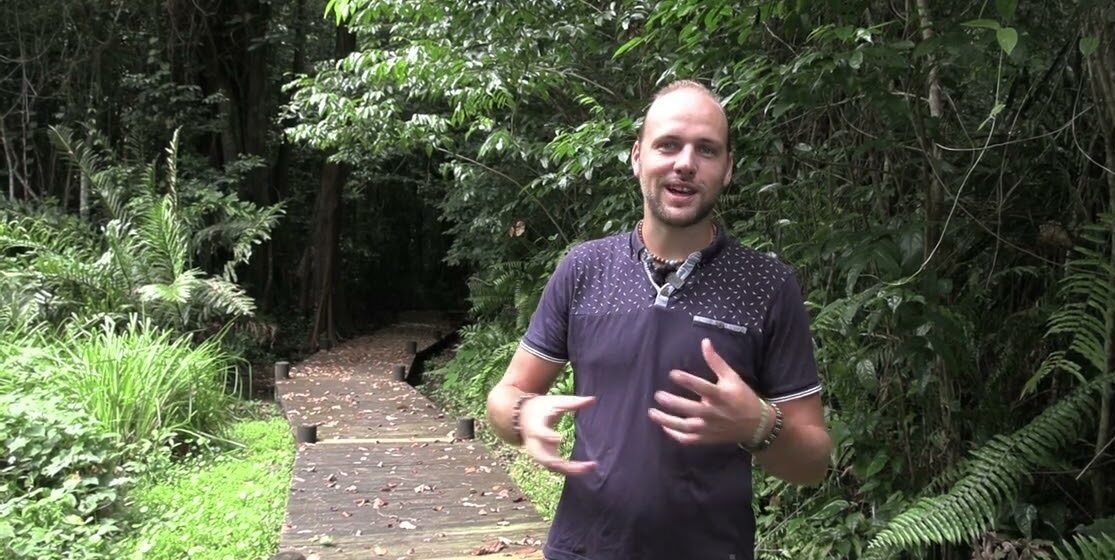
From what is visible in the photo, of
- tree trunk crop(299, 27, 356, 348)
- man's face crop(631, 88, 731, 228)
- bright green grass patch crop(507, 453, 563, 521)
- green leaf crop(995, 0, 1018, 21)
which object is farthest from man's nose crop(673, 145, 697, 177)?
tree trunk crop(299, 27, 356, 348)

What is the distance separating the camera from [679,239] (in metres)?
Answer: 1.58

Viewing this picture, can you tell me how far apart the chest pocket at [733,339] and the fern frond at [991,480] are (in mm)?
1385

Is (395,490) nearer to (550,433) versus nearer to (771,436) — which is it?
(550,433)

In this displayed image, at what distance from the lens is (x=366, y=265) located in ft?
59.0

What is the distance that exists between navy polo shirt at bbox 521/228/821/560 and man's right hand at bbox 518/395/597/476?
0.32ft

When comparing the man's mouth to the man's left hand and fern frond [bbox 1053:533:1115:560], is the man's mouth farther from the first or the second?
fern frond [bbox 1053:533:1115:560]

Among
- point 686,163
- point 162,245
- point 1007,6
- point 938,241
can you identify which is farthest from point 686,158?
point 162,245

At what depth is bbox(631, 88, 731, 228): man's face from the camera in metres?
1.49

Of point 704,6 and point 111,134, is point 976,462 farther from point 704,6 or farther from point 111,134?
point 111,134

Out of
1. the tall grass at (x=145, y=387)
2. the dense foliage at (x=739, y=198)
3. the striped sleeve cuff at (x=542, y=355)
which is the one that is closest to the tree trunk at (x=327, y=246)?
the dense foliage at (x=739, y=198)

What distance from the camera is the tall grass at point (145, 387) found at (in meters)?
5.29

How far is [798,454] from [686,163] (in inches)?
22.3

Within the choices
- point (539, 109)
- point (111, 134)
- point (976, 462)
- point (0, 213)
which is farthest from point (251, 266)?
point (976, 462)

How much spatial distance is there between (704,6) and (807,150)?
963 millimetres
